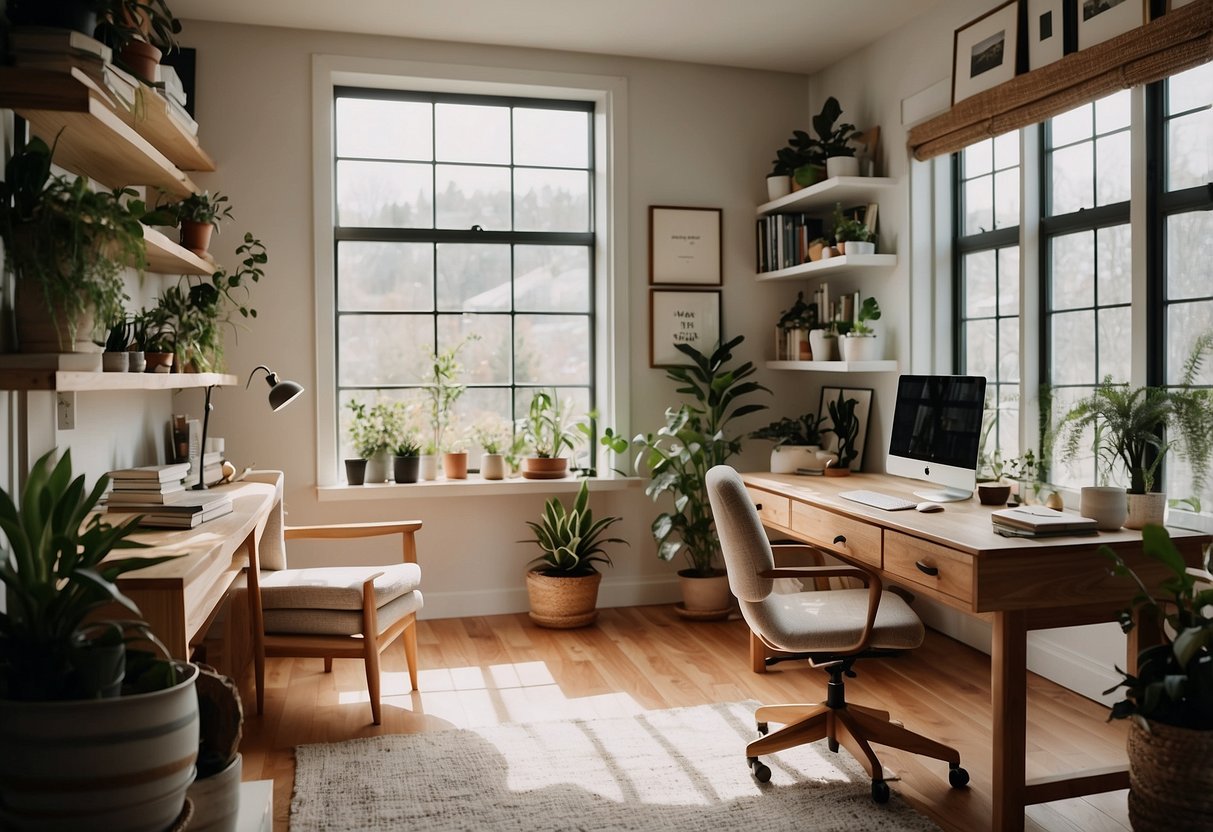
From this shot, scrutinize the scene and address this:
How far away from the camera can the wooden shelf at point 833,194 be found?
432 centimetres

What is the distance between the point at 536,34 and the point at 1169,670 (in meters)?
3.65

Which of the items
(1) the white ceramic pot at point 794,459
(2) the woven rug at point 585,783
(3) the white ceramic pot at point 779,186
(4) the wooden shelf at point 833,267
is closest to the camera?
(2) the woven rug at point 585,783

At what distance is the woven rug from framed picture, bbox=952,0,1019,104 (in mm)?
2589

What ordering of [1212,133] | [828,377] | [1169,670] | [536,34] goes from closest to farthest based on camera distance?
[1169,670] < [1212,133] < [536,34] < [828,377]

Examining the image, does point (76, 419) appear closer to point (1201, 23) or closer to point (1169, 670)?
point (1169, 670)

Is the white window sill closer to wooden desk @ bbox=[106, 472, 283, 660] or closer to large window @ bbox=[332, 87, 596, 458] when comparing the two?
large window @ bbox=[332, 87, 596, 458]

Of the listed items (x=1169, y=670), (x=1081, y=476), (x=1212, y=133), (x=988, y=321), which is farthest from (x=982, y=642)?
(x=1212, y=133)

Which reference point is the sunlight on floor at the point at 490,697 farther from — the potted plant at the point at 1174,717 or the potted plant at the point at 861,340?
the potted plant at the point at 861,340

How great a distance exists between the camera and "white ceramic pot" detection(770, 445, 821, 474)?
4.36 meters

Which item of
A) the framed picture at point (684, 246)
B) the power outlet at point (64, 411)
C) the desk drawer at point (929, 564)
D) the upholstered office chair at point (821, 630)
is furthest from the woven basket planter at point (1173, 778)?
the framed picture at point (684, 246)

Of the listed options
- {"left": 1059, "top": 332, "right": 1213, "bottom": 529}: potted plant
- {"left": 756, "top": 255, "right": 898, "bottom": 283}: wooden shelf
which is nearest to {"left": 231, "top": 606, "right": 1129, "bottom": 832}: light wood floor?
{"left": 1059, "top": 332, "right": 1213, "bottom": 529}: potted plant

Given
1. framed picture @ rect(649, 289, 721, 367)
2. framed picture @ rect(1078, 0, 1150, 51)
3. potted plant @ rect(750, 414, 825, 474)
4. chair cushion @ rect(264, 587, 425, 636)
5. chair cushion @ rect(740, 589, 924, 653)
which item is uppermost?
framed picture @ rect(1078, 0, 1150, 51)

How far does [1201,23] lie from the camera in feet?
9.17

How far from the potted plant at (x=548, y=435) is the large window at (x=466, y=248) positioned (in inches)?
3.8
